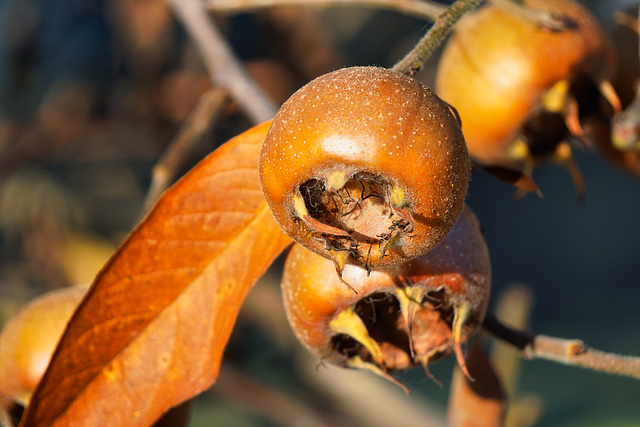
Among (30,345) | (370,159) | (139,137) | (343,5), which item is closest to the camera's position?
(370,159)

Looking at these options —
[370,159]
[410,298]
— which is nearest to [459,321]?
[410,298]

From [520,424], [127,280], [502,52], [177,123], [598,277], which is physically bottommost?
[598,277]

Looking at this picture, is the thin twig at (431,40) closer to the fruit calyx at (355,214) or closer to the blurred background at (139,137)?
the fruit calyx at (355,214)

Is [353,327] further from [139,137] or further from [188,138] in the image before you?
[139,137]

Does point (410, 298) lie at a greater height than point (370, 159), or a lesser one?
lesser

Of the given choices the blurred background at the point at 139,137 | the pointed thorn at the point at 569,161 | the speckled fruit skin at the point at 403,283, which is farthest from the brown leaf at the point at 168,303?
the blurred background at the point at 139,137

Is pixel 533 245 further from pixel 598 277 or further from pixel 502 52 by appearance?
pixel 502 52

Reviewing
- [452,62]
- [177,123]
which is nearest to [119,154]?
[177,123]
